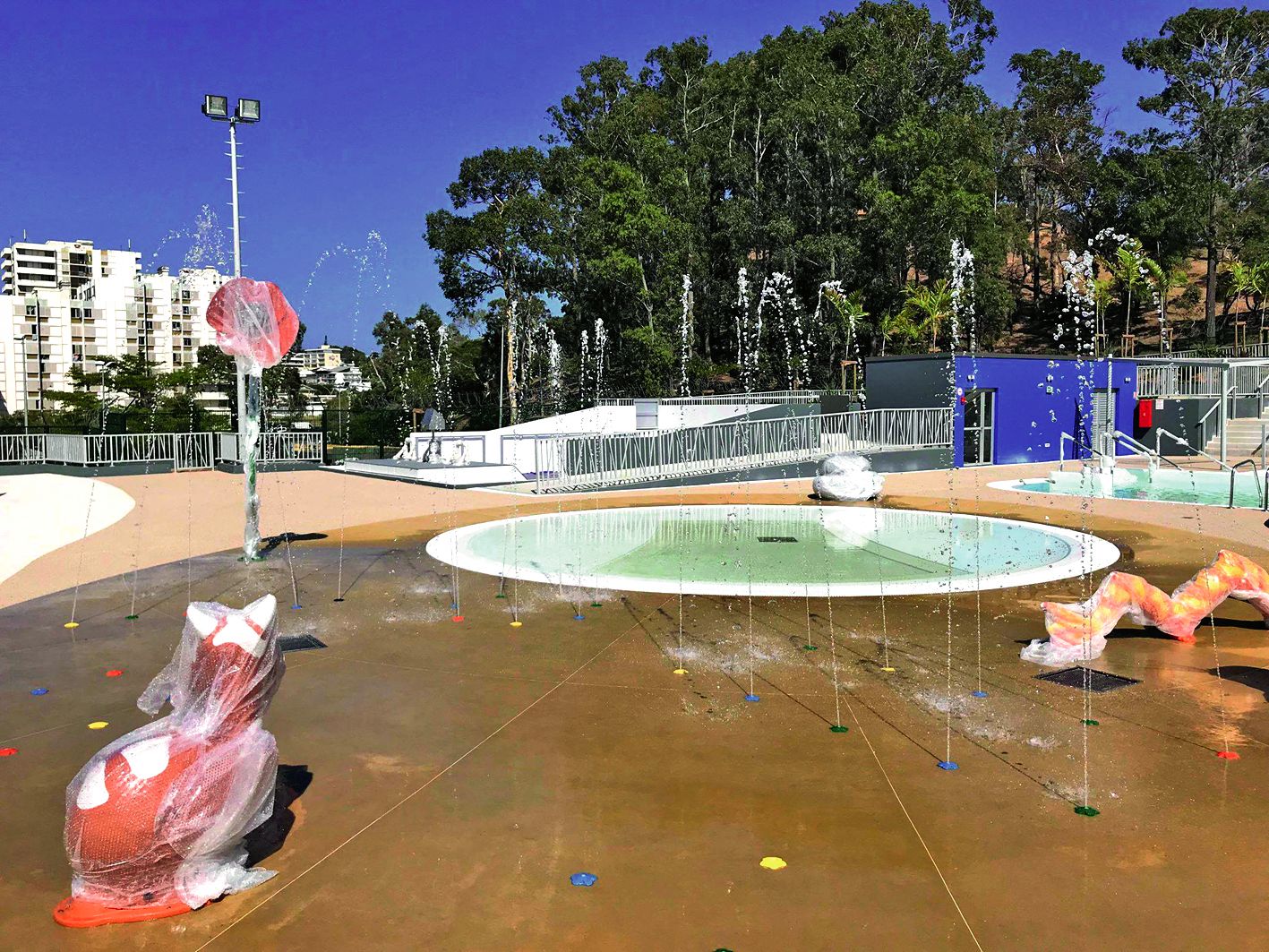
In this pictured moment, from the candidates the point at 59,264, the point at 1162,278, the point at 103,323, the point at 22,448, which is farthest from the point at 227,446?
the point at 59,264

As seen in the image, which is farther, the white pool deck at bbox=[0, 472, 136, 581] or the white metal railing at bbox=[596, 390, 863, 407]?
the white metal railing at bbox=[596, 390, 863, 407]

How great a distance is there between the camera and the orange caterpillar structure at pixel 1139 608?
7.73 metres

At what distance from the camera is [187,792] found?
407 cm

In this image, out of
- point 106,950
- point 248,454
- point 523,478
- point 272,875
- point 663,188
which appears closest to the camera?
point 106,950

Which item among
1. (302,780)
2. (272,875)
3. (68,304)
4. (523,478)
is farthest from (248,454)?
(68,304)

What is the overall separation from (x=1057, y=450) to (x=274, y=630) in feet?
101

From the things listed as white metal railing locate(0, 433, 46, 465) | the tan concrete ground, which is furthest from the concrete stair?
white metal railing locate(0, 433, 46, 465)

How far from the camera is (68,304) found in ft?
433

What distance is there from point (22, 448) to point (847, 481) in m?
26.8

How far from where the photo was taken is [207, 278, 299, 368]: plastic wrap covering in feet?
36.0

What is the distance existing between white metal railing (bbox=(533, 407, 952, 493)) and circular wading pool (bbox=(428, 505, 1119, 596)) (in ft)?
15.9

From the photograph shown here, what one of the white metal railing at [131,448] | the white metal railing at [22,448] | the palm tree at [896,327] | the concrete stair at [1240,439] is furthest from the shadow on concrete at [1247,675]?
the palm tree at [896,327]

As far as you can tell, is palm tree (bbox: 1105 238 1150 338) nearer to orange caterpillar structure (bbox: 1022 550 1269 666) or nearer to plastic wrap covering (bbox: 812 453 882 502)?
plastic wrap covering (bbox: 812 453 882 502)

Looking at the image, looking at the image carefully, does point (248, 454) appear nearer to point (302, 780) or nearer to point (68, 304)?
point (302, 780)
